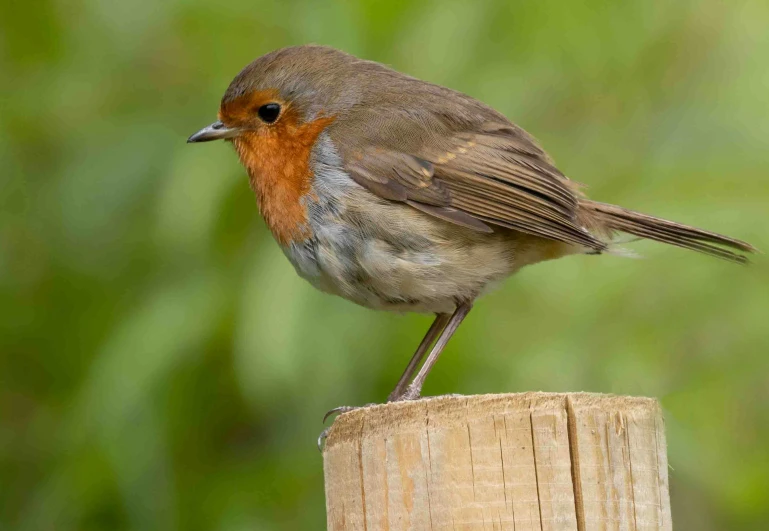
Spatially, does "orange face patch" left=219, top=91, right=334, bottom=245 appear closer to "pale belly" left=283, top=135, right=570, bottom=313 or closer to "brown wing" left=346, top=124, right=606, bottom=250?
"pale belly" left=283, top=135, right=570, bottom=313

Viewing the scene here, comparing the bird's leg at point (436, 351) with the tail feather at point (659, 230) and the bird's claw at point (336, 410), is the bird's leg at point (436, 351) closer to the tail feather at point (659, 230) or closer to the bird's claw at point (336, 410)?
the bird's claw at point (336, 410)

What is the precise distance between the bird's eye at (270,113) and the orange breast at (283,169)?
1.0 inches

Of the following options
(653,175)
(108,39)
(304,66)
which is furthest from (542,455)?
(108,39)

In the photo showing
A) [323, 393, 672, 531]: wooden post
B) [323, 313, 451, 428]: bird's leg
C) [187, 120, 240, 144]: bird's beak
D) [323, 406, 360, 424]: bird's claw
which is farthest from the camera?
[187, 120, 240, 144]: bird's beak

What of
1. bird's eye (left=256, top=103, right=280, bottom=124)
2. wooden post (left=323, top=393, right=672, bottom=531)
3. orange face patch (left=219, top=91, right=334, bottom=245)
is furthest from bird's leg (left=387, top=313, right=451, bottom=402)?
wooden post (left=323, top=393, right=672, bottom=531)

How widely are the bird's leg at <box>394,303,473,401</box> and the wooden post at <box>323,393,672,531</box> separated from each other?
91 centimetres

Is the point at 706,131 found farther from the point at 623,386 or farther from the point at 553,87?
the point at 623,386

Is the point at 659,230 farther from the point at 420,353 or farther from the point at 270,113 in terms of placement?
the point at 270,113

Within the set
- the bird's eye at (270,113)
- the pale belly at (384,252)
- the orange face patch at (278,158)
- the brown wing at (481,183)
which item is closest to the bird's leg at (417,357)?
the pale belly at (384,252)

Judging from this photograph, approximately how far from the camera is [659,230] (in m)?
3.54

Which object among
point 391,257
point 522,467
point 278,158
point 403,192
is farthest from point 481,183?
point 522,467

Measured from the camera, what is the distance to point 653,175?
3.56 m

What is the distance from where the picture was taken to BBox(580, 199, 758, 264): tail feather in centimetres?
335

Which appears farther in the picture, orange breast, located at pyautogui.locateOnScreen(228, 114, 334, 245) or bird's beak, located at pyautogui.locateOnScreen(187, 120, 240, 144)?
bird's beak, located at pyautogui.locateOnScreen(187, 120, 240, 144)
